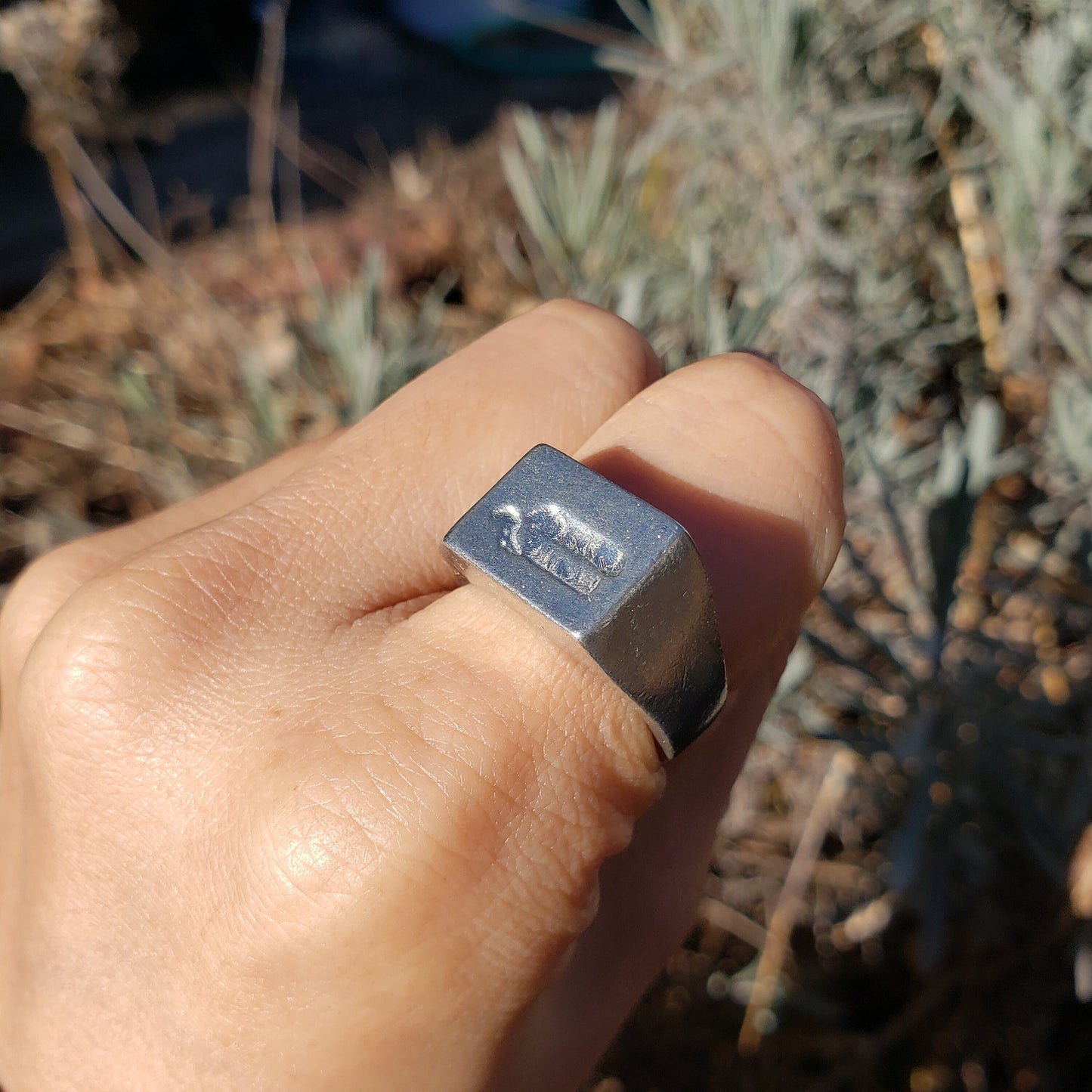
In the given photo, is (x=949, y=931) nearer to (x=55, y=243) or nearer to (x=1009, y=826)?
(x=1009, y=826)

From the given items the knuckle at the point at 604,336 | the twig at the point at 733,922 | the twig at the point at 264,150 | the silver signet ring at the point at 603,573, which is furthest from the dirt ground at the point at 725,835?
the silver signet ring at the point at 603,573

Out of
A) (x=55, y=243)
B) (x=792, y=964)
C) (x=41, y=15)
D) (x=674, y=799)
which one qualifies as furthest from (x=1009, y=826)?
(x=55, y=243)

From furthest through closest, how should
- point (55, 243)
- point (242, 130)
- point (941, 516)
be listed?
point (242, 130) → point (55, 243) → point (941, 516)

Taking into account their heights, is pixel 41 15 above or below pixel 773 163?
above

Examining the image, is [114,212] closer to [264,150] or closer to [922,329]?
[264,150]

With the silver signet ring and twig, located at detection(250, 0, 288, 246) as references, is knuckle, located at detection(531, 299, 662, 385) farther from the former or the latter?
twig, located at detection(250, 0, 288, 246)

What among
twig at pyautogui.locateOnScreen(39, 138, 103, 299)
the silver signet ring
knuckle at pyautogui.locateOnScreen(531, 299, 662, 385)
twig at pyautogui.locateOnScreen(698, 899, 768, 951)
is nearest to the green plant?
twig at pyautogui.locateOnScreen(698, 899, 768, 951)

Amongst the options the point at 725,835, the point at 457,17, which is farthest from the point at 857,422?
the point at 457,17
